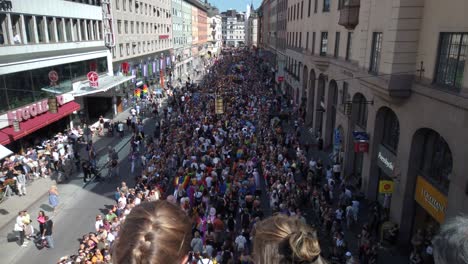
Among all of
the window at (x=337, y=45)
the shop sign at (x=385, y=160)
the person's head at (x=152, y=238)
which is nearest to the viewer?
the person's head at (x=152, y=238)

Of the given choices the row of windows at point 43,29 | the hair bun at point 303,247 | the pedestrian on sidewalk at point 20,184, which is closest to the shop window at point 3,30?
the row of windows at point 43,29

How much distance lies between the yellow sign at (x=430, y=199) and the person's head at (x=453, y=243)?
39.9 feet

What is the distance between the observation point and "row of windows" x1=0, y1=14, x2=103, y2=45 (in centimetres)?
2414

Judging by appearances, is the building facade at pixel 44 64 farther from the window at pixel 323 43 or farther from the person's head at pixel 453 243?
the person's head at pixel 453 243

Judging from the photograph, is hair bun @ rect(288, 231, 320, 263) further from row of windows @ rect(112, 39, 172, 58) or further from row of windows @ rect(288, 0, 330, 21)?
row of windows @ rect(112, 39, 172, 58)

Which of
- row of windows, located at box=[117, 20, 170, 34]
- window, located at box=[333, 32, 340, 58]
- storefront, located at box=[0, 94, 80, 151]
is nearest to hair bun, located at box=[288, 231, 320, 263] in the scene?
storefront, located at box=[0, 94, 80, 151]

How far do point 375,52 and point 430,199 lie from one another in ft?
26.1

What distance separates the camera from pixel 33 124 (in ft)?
86.1

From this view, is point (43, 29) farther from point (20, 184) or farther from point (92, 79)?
point (20, 184)

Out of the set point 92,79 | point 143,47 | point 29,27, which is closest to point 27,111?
point 29,27

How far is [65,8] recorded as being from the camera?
31828 millimetres

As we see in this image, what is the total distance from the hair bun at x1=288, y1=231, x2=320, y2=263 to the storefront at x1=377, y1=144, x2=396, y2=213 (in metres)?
15.2

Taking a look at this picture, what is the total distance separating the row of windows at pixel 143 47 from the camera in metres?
46.6

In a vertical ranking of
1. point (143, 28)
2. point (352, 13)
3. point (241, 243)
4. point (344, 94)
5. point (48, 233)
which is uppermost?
point (352, 13)
